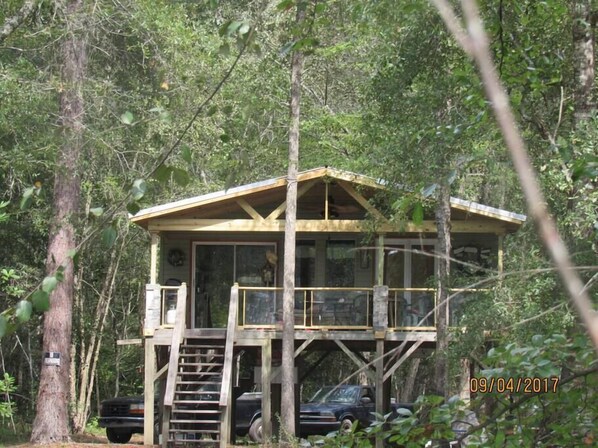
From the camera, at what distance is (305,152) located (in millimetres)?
21531

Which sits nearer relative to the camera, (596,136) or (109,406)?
(596,136)

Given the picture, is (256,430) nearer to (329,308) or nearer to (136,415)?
(136,415)

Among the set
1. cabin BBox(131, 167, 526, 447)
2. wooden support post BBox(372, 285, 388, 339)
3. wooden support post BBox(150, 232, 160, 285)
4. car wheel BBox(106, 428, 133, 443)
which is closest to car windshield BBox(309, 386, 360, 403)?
cabin BBox(131, 167, 526, 447)

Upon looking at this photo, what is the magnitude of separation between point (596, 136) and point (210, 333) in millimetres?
9866

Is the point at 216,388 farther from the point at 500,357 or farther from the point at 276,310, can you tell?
the point at 500,357

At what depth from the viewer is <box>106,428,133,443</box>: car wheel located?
749 inches

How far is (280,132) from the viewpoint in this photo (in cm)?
1905

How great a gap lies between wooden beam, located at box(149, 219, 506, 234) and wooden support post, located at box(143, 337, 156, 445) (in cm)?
211

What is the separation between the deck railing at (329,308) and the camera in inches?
661

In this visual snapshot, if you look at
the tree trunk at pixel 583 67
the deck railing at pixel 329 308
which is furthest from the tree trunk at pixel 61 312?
the tree trunk at pixel 583 67

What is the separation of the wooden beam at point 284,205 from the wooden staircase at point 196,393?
8.05ft

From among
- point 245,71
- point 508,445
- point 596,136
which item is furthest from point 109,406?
point 508,445

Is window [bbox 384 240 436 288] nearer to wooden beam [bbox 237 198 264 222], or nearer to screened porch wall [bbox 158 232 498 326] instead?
screened porch wall [bbox 158 232 498 326]

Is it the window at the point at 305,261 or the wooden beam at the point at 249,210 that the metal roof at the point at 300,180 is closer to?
the wooden beam at the point at 249,210
